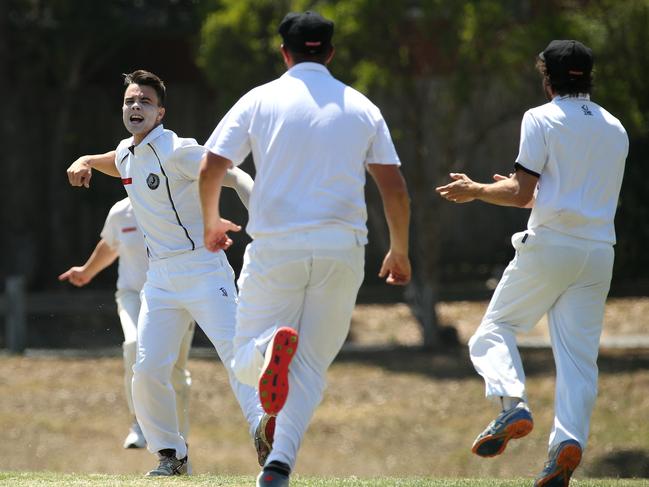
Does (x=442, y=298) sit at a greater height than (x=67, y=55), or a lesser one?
lesser

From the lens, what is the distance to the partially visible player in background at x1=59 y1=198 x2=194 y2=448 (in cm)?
922

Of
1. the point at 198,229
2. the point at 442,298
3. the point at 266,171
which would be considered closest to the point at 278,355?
the point at 266,171

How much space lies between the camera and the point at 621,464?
1345cm

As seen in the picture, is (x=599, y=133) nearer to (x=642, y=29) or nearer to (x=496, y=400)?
(x=496, y=400)

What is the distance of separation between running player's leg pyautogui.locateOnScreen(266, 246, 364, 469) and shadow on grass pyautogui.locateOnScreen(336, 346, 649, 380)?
31.1 ft

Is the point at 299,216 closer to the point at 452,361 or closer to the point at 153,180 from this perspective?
the point at 153,180

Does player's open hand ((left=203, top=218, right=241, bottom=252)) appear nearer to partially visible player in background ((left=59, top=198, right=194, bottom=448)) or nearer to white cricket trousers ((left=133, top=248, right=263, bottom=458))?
white cricket trousers ((left=133, top=248, right=263, bottom=458))

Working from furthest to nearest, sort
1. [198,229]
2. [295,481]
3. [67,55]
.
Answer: [67,55] → [198,229] → [295,481]

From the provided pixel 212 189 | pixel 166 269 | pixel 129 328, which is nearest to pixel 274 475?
pixel 212 189

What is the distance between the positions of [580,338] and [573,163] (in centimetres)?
85

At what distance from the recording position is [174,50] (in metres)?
22.4

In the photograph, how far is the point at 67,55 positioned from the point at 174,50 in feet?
7.39

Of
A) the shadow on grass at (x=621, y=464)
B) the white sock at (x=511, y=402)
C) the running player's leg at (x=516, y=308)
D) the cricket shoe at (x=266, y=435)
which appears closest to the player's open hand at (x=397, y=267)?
the running player's leg at (x=516, y=308)

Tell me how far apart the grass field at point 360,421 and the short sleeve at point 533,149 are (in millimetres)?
6647
